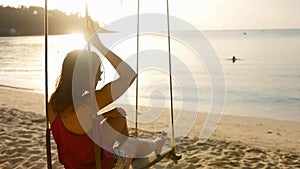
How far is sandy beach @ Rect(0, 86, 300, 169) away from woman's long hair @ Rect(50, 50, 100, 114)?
208 cm

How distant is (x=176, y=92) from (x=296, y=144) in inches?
299

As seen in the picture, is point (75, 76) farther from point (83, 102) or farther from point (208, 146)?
point (208, 146)

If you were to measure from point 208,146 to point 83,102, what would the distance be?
339 centimetres

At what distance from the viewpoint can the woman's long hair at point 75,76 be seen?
6.59ft

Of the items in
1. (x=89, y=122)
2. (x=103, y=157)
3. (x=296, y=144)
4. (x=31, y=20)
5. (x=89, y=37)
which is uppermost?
(x=31, y=20)

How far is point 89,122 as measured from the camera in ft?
6.80

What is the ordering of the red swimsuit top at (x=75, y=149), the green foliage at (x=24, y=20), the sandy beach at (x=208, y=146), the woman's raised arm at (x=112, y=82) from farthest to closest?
the green foliage at (x=24, y=20)
the sandy beach at (x=208, y=146)
the red swimsuit top at (x=75, y=149)
the woman's raised arm at (x=112, y=82)

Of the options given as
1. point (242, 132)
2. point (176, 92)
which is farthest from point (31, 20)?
point (242, 132)

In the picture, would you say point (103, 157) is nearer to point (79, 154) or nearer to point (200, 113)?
point (79, 154)

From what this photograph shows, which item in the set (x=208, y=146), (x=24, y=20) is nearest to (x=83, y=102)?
(x=208, y=146)

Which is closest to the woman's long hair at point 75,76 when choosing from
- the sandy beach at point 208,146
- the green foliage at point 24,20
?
the sandy beach at point 208,146

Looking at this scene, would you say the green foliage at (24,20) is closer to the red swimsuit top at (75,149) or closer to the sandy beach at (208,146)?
the sandy beach at (208,146)

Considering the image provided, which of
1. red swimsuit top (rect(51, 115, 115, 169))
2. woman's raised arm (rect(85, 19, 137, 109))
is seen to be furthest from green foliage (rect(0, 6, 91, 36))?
woman's raised arm (rect(85, 19, 137, 109))

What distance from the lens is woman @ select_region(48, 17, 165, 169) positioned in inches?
79.6
